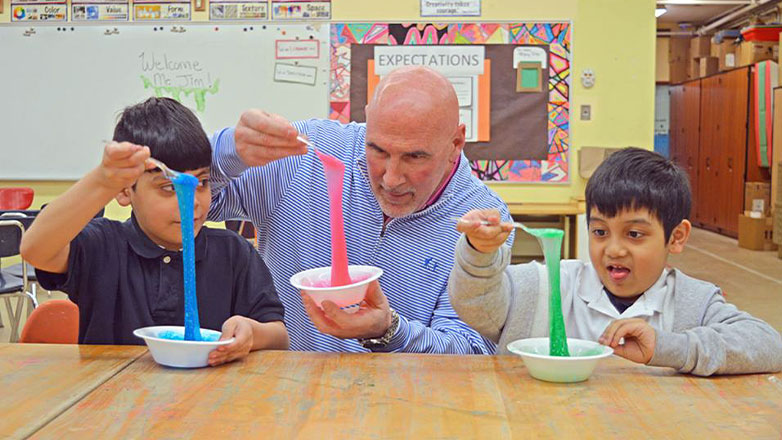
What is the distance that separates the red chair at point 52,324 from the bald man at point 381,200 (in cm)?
43

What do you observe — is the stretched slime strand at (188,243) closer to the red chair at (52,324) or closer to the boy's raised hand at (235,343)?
the boy's raised hand at (235,343)

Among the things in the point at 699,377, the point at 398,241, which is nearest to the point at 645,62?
the point at 398,241

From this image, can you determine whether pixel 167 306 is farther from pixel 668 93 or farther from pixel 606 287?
pixel 668 93

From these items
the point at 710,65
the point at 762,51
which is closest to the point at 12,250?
the point at 762,51

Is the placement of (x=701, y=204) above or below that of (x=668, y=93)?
below

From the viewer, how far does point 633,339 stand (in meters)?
1.30

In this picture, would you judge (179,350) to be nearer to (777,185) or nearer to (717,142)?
(777,185)

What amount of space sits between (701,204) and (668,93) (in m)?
2.30

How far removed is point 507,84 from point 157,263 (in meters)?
4.10

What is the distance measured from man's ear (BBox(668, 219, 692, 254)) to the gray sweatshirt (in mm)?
90

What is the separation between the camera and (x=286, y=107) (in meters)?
5.51

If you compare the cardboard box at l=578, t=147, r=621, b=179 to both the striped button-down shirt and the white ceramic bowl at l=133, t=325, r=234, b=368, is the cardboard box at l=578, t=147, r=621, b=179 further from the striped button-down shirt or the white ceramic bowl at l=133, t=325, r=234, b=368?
the white ceramic bowl at l=133, t=325, r=234, b=368

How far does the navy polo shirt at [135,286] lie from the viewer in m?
1.55

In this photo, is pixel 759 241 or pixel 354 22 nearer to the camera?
pixel 354 22
